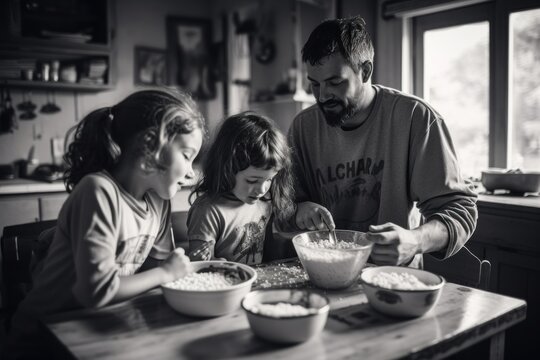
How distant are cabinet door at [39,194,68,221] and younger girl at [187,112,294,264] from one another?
2.01 m

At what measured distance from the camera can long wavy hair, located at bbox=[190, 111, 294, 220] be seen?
152 cm

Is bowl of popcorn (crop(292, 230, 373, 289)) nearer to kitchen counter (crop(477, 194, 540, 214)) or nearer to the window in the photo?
kitchen counter (crop(477, 194, 540, 214))

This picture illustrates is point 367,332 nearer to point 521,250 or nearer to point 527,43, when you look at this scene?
point 521,250

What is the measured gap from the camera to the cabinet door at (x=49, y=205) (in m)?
3.17

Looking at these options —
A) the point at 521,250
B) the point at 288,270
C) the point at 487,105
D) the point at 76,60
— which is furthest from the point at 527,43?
the point at 76,60

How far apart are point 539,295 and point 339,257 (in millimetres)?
1495

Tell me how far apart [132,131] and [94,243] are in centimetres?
34

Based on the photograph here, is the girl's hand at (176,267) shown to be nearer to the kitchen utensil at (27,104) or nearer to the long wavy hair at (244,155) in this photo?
the long wavy hair at (244,155)

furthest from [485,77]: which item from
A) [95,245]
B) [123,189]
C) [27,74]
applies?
[27,74]

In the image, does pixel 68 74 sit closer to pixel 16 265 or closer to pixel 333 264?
pixel 16 265

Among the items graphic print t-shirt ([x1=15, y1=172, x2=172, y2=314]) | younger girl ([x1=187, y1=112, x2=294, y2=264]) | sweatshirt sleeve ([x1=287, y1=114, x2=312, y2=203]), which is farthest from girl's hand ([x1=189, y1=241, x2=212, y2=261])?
sweatshirt sleeve ([x1=287, y1=114, x2=312, y2=203])

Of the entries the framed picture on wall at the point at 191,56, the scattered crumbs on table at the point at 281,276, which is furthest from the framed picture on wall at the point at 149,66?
the scattered crumbs on table at the point at 281,276

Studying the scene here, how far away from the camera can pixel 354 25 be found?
1662 mm

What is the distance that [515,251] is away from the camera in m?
2.19
